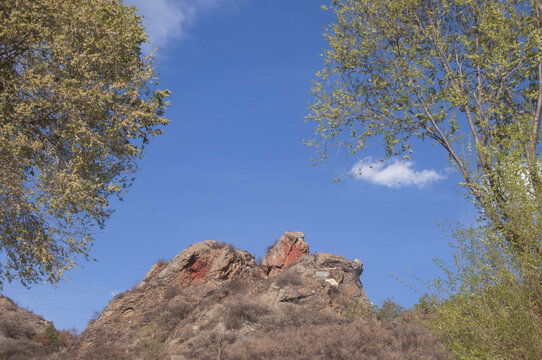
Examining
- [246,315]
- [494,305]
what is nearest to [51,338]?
[246,315]

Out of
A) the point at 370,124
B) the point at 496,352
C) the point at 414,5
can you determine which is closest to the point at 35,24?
the point at 370,124

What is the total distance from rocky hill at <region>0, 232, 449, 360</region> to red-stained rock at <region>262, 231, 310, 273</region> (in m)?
0.08

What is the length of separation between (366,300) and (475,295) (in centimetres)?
1565

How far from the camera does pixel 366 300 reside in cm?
A: 2572

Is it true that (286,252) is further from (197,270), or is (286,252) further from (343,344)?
(343,344)

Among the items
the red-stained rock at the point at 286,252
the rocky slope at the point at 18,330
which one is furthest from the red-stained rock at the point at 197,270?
the rocky slope at the point at 18,330

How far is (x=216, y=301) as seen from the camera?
26922 millimetres

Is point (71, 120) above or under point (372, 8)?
under

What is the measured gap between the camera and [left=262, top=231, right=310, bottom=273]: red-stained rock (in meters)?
34.1

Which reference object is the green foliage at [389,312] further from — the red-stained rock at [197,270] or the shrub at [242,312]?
the red-stained rock at [197,270]

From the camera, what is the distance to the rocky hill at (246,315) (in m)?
18.0

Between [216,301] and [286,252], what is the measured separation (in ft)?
30.2

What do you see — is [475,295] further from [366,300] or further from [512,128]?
[366,300]

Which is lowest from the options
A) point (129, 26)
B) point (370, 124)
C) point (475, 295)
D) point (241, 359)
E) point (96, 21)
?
point (241, 359)
